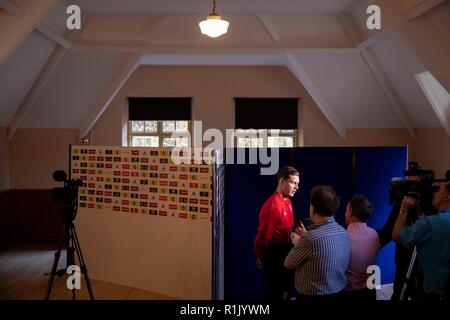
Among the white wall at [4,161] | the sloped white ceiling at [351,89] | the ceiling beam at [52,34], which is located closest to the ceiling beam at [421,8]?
the sloped white ceiling at [351,89]

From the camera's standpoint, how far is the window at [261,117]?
24.2 feet

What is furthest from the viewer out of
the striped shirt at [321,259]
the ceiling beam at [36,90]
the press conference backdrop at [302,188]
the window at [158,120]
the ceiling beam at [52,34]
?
the window at [158,120]

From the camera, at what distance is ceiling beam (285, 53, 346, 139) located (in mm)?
6391

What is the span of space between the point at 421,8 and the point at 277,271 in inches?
107

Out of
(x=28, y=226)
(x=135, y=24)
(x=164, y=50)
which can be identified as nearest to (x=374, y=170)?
(x=164, y=50)

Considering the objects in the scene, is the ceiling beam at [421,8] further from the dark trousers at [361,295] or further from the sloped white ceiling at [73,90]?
the sloped white ceiling at [73,90]

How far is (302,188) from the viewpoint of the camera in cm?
459

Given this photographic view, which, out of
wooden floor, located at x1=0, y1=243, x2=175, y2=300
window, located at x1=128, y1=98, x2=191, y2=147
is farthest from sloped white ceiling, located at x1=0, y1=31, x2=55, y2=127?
wooden floor, located at x1=0, y1=243, x2=175, y2=300

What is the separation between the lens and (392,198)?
140 inches

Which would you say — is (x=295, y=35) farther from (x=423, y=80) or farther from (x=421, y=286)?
(x=421, y=286)

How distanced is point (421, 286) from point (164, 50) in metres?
4.58

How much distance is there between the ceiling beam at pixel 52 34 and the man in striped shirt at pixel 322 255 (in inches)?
161

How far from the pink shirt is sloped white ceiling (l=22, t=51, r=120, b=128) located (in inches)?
189

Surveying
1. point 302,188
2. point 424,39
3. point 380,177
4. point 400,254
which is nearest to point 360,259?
point 400,254
